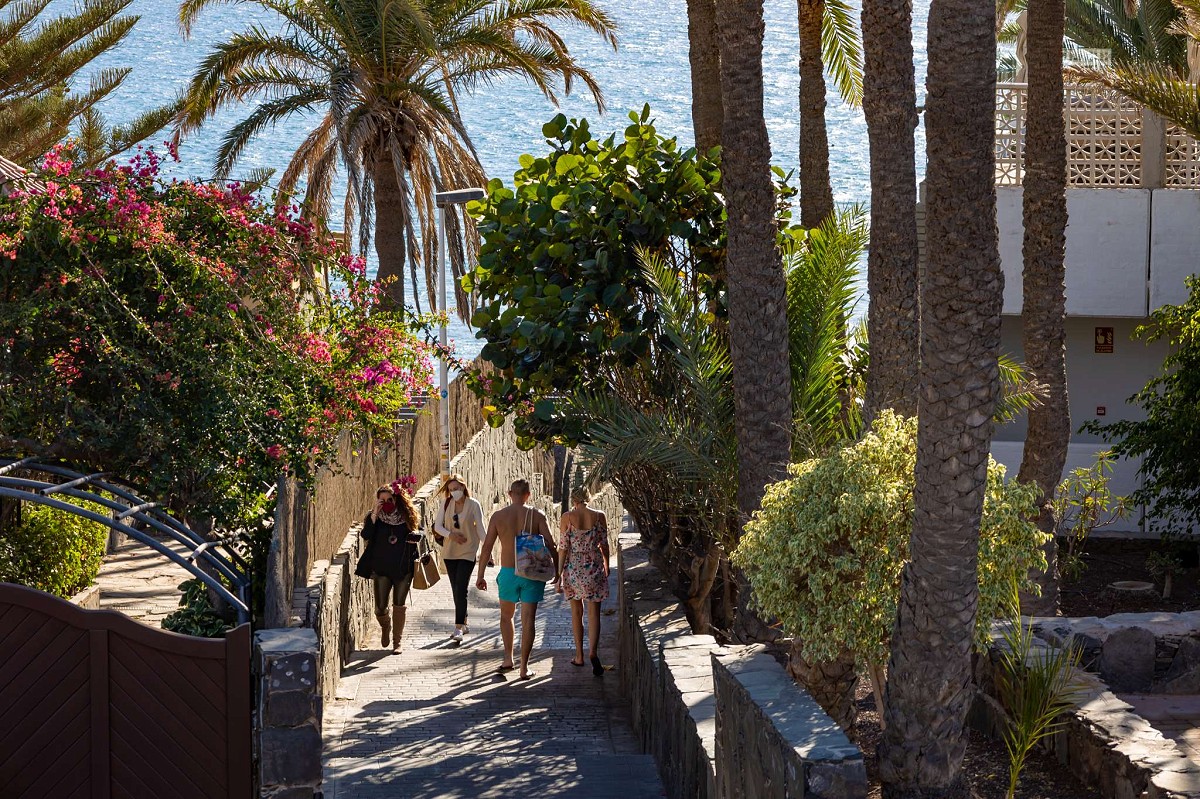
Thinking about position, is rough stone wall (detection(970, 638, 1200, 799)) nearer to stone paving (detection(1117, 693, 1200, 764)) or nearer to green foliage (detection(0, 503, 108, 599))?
stone paving (detection(1117, 693, 1200, 764))

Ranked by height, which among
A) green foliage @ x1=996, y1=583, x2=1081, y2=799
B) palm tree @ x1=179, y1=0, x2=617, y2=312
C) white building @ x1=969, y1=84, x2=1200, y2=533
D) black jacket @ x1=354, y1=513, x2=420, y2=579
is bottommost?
green foliage @ x1=996, y1=583, x2=1081, y2=799

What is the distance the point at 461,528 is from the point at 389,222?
10515 millimetres

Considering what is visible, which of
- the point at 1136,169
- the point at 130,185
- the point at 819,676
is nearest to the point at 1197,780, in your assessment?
the point at 819,676

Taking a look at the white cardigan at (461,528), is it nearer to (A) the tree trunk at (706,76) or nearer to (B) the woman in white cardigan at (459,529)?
(B) the woman in white cardigan at (459,529)

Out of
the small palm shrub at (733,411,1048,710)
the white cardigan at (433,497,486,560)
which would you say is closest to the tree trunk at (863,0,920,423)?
the small palm shrub at (733,411,1048,710)

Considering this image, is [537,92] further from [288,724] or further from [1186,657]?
[288,724]

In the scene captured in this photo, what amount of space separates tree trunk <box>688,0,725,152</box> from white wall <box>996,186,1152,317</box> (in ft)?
17.7

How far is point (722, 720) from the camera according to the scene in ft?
24.2

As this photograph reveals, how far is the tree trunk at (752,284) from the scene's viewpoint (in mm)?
9422

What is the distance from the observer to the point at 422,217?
2502cm

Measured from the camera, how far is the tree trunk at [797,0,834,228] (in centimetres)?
1420

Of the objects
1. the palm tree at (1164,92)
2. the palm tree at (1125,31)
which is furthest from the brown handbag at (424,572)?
the palm tree at (1125,31)

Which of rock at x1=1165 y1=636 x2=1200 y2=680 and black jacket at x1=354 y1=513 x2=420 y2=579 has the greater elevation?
black jacket at x1=354 y1=513 x2=420 y2=579

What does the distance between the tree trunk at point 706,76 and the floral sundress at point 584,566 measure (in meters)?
3.68
